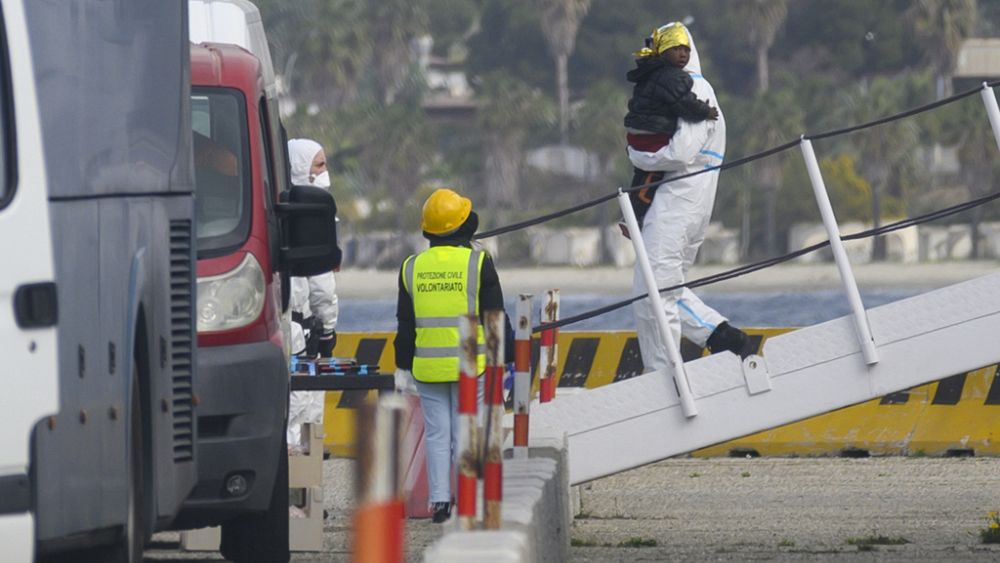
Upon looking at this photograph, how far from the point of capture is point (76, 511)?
661 centimetres

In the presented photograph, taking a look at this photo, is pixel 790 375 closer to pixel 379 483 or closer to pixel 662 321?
pixel 662 321

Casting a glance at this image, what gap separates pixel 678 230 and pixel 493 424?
4.87 metres

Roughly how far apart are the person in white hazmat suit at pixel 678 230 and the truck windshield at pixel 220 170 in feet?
10.0

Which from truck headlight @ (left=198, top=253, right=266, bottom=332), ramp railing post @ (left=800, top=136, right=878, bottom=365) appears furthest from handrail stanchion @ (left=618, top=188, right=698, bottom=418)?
truck headlight @ (left=198, top=253, right=266, bottom=332)

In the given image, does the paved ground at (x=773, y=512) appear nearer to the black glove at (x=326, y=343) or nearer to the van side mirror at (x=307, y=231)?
the black glove at (x=326, y=343)

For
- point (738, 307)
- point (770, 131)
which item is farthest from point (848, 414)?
point (738, 307)

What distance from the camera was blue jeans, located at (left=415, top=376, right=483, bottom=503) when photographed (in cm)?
1064

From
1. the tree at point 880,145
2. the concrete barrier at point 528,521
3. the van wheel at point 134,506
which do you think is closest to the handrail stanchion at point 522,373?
the concrete barrier at point 528,521

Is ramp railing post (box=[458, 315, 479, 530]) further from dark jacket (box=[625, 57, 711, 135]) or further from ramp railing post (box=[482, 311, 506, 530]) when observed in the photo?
dark jacket (box=[625, 57, 711, 135])

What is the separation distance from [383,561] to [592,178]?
110532 mm

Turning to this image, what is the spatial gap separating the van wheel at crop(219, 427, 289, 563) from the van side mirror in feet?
2.39

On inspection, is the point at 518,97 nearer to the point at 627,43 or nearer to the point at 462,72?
the point at 627,43

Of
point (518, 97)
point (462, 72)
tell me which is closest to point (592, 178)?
point (518, 97)

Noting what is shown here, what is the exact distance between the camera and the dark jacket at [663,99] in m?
12.0
